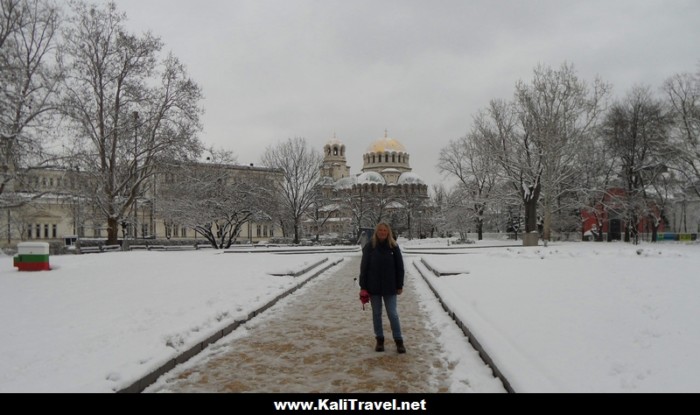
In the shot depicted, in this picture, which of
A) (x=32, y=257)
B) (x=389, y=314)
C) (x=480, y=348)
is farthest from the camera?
(x=32, y=257)

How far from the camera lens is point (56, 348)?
6.41m

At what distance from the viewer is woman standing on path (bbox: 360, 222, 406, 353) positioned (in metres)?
7.02

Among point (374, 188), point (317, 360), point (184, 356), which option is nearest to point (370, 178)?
point (374, 188)

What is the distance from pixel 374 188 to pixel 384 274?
3308 inches

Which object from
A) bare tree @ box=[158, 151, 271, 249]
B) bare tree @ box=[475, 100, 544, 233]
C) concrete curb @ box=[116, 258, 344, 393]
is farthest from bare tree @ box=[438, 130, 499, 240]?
concrete curb @ box=[116, 258, 344, 393]

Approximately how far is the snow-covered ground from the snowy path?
498mm

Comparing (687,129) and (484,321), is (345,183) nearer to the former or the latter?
(687,129)

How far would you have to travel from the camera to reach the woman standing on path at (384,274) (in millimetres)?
7020

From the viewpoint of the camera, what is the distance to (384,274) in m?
7.02

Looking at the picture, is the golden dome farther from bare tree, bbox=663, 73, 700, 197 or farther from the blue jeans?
the blue jeans
